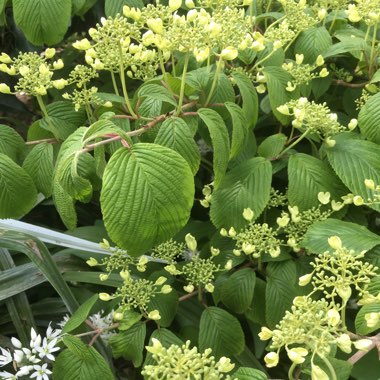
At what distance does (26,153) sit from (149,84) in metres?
0.34

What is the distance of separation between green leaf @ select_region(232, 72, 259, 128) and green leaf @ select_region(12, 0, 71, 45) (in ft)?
1.40

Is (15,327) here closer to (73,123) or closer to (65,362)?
(65,362)

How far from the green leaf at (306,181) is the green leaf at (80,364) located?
48cm

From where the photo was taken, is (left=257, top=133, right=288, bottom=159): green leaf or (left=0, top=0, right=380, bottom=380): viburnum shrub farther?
(left=257, top=133, right=288, bottom=159): green leaf

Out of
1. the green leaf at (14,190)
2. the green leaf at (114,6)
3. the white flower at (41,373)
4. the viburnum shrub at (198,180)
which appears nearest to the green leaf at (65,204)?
the viburnum shrub at (198,180)

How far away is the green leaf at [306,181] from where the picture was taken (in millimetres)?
1076

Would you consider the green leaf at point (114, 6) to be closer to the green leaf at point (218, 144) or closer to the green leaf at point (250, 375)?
the green leaf at point (218, 144)

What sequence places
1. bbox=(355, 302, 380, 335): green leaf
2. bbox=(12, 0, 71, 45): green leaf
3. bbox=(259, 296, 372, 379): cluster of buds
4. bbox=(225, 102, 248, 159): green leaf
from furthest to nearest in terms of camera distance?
bbox=(12, 0, 71, 45): green leaf
bbox=(225, 102, 248, 159): green leaf
bbox=(355, 302, 380, 335): green leaf
bbox=(259, 296, 372, 379): cluster of buds

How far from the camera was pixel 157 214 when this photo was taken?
2.60ft

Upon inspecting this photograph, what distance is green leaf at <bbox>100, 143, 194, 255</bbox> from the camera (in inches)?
30.5

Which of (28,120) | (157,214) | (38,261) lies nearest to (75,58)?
(28,120)

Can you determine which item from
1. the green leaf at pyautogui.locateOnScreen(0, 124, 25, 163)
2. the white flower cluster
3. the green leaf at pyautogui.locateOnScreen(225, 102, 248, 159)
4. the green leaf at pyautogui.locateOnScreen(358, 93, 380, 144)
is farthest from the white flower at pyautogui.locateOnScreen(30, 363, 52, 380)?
the green leaf at pyautogui.locateOnScreen(358, 93, 380, 144)

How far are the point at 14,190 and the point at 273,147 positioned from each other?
0.52 m

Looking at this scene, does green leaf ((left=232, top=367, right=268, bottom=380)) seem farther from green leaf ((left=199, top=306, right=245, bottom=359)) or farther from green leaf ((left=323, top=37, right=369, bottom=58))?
green leaf ((left=323, top=37, right=369, bottom=58))
